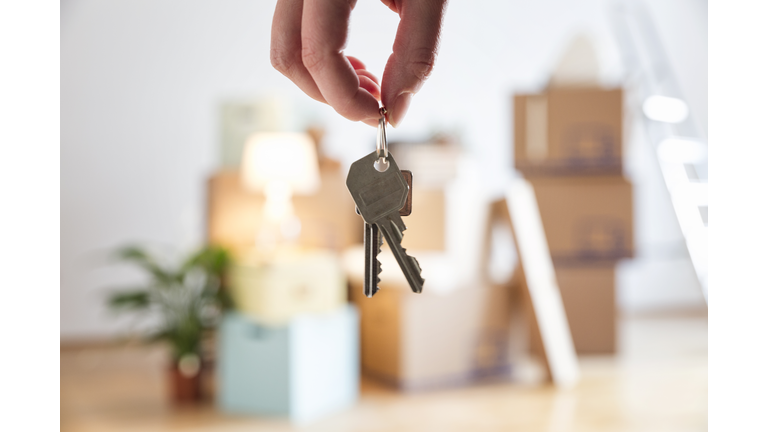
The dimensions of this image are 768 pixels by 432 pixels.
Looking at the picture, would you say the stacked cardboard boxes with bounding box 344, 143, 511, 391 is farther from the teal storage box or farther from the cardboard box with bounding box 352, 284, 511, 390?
the teal storage box

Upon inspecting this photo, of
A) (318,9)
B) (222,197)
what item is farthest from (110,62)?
(318,9)

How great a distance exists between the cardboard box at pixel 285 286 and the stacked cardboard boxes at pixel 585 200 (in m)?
1.13

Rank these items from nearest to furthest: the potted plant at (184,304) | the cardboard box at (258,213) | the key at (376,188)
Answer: the key at (376,188) < the potted plant at (184,304) < the cardboard box at (258,213)

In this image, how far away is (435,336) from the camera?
225 cm

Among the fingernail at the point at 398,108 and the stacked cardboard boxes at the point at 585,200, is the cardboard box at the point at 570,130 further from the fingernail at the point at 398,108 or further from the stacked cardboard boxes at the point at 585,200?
the fingernail at the point at 398,108

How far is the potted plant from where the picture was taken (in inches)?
83.4

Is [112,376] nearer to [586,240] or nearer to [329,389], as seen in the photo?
[329,389]

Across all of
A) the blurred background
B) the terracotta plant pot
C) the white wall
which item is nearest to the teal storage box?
the blurred background

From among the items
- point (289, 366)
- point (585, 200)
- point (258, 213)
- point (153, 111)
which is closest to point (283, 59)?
point (289, 366)

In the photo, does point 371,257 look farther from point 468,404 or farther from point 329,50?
point 468,404

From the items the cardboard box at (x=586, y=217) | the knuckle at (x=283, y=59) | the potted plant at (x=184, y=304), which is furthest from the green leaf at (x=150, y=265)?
the knuckle at (x=283, y=59)

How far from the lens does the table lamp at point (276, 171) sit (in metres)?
2.12

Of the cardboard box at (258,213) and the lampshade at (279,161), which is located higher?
the lampshade at (279,161)
